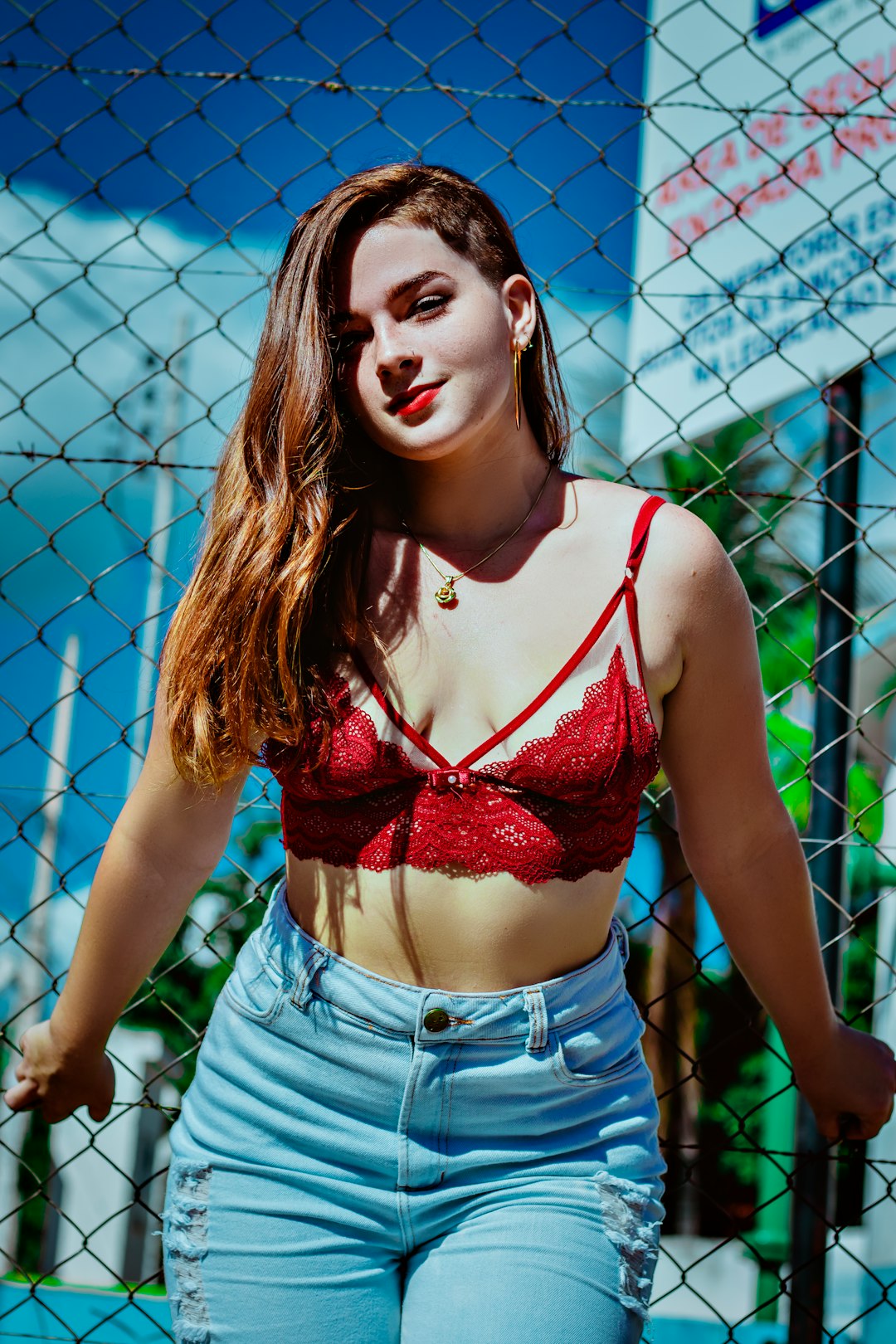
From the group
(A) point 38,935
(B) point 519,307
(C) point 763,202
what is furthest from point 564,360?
(A) point 38,935

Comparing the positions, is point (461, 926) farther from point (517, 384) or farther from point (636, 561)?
point (517, 384)

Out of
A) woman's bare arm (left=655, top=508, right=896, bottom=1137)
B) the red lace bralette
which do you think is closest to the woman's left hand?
woman's bare arm (left=655, top=508, right=896, bottom=1137)

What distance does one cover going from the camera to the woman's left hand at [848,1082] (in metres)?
1.76

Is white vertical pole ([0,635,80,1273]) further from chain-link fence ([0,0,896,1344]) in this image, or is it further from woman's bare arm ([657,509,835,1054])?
woman's bare arm ([657,509,835,1054])

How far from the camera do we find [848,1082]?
177cm

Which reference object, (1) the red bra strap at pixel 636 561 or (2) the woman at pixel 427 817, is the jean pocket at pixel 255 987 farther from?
(1) the red bra strap at pixel 636 561

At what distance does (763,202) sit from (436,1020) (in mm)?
4354

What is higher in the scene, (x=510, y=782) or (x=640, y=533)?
(x=640, y=533)

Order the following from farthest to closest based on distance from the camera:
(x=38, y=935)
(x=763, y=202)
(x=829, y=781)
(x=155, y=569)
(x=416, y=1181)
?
(x=38, y=935), (x=763, y=202), (x=155, y=569), (x=829, y=781), (x=416, y=1181)

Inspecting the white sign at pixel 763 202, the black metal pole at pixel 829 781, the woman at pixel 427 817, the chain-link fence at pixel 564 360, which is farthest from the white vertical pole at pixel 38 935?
the woman at pixel 427 817

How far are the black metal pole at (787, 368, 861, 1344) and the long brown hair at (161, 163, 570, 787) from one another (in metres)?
1.00

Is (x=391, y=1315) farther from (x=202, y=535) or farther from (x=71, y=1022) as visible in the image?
(x=202, y=535)

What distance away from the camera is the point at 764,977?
66.5 inches

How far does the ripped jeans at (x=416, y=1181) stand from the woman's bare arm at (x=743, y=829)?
Answer: 1.04 ft
